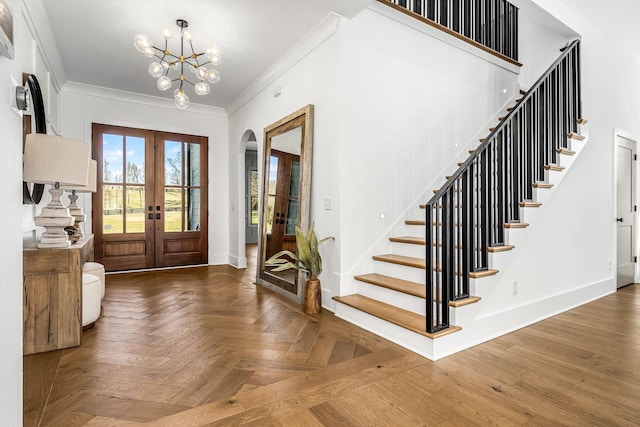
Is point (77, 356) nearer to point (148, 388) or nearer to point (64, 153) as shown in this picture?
point (148, 388)

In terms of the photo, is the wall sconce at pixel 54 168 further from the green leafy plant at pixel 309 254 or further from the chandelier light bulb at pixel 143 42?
the green leafy plant at pixel 309 254

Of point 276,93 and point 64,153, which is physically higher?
point 276,93

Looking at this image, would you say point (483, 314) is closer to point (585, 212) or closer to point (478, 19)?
point (585, 212)

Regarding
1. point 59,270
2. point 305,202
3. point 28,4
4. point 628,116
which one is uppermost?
point 28,4

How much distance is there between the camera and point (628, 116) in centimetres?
483

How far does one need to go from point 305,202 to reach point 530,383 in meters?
2.59

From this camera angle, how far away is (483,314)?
269 cm

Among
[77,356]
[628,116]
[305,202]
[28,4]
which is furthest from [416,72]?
[77,356]

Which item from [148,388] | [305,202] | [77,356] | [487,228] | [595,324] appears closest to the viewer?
[148,388]

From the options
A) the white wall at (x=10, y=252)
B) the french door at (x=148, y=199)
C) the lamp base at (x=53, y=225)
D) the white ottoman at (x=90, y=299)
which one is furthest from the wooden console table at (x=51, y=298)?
the french door at (x=148, y=199)

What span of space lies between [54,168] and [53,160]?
0.19 feet

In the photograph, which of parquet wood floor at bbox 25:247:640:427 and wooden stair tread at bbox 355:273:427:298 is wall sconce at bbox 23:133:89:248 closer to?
parquet wood floor at bbox 25:247:640:427

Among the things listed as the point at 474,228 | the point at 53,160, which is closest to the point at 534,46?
the point at 474,228

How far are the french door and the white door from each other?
6511 mm
